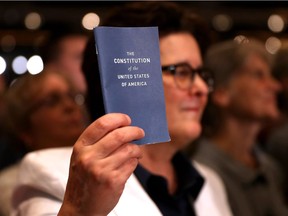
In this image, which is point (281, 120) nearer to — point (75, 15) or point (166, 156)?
point (166, 156)

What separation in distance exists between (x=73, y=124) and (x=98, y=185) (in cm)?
143

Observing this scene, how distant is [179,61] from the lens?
2.00m

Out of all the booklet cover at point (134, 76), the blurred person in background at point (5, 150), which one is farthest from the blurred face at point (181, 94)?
the blurred person in background at point (5, 150)

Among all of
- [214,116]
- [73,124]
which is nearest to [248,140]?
[214,116]

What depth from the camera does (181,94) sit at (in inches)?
78.8

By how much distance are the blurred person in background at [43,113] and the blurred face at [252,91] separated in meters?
0.70

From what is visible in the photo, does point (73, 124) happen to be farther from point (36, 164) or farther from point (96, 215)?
point (96, 215)

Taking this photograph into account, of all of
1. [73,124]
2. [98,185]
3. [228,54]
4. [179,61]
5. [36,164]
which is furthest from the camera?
[228,54]

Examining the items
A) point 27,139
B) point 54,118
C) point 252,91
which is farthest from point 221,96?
point 27,139

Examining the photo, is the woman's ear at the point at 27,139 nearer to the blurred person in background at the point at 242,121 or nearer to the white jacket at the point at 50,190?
the blurred person in background at the point at 242,121

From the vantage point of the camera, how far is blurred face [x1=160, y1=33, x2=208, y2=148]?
77.8 inches

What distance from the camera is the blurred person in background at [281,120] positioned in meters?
3.34

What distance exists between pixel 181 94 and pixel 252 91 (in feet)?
3.24

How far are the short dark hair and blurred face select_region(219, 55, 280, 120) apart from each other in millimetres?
882
